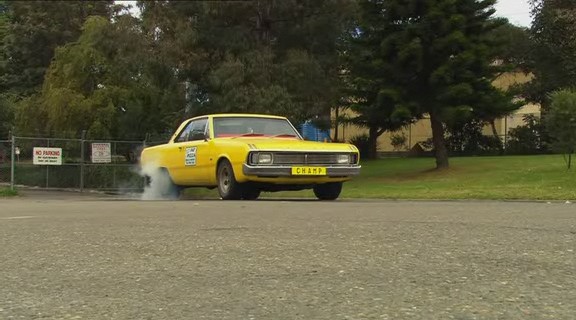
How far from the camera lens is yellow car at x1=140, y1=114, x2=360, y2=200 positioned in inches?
415

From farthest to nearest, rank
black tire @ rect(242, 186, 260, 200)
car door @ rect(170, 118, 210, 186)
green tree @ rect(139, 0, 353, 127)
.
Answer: green tree @ rect(139, 0, 353, 127), car door @ rect(170, 118, 210, 186), black tire @ rect(242, 186, 260, 200)

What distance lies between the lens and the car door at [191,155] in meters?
11.7

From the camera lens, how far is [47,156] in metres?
20.4

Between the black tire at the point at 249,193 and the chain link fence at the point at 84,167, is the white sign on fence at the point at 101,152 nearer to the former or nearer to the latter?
the chain link fence at the point at 84,167

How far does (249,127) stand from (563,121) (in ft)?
34.0

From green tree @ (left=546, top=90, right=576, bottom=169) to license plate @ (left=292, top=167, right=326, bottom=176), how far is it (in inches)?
399

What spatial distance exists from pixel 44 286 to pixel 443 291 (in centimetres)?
268

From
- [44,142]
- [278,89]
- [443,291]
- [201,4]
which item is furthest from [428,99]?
[443,291]

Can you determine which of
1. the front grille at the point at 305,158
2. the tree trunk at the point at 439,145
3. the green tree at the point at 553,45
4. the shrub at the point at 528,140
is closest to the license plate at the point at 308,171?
the front grille at the point at 305,158

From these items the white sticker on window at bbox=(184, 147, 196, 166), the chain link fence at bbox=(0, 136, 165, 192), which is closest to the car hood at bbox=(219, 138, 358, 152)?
the white sticker on window at bbox=(184, 147, 196, 166)

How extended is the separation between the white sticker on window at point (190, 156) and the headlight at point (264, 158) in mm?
1973

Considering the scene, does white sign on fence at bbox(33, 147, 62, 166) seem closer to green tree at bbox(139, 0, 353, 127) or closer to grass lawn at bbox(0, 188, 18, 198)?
grass lawn at bbox(0, 188, 18, 198)

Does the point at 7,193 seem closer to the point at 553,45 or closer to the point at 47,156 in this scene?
the point at 47,156

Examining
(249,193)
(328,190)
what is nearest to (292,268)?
(249,193)
